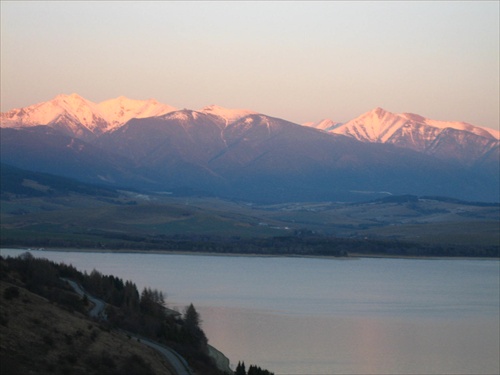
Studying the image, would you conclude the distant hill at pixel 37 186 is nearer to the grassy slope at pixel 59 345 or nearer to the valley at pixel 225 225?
the valley at pixel 225 225

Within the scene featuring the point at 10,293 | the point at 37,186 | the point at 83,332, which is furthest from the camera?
the point at 37,186

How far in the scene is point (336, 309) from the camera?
61.5 meters

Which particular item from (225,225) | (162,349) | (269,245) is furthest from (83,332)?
(225,225)

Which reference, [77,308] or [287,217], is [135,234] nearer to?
[287,217]

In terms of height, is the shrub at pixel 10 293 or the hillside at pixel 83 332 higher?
the shrub at pixel 10 293

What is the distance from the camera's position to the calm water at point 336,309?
1791 inches

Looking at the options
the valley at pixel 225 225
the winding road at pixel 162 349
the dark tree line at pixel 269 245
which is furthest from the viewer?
the valley at pixel 225 225

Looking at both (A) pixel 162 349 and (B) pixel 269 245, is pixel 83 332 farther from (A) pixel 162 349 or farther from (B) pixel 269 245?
(B) pixel 269 245

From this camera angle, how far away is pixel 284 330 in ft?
171

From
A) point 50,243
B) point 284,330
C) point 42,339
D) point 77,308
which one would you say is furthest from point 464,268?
point 42,339

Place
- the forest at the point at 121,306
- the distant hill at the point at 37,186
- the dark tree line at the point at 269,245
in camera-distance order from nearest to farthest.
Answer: the forest at the point at 121,306 < the dark tree line at the point at 269,245 < the distant hill at the point at 37,186

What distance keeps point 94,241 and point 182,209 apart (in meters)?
41.9

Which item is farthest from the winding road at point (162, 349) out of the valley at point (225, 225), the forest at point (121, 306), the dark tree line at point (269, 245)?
the dark tree line at point (269, 245)

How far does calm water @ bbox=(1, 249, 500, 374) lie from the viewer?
4550 cm
